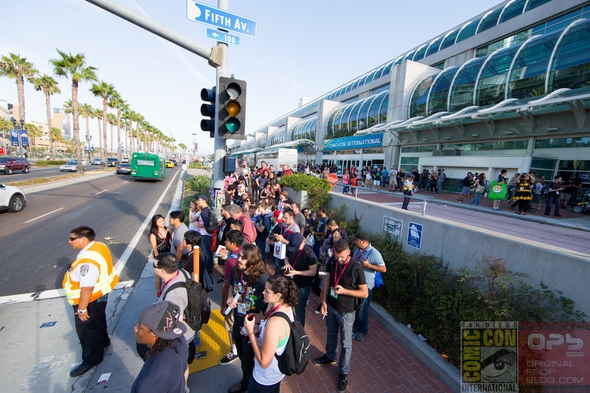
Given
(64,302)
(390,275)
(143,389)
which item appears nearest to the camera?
(143,389)

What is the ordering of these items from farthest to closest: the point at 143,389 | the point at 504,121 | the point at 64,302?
the point at 504,121, the point at 64,302, the point at 143,389

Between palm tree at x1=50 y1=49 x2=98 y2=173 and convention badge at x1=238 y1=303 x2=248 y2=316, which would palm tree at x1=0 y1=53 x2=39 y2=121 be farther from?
convention badge at x1=238 y1=303 x2=248 y2=316

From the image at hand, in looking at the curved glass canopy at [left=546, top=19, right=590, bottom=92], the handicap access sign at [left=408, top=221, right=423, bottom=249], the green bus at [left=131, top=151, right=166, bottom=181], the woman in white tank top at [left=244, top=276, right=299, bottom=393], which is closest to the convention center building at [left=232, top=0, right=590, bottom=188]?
the curved glass canopy at [left=546, top=19, right=590, bottom=92]

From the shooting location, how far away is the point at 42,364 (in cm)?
328

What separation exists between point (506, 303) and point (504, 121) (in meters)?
17.4

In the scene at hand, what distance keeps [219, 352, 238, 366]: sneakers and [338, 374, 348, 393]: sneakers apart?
151 centimetres

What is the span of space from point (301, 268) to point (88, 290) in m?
2.82

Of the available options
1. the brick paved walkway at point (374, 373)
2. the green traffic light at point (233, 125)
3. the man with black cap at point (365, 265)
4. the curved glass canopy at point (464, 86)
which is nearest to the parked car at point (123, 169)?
the green traffic light at point (233, 125)

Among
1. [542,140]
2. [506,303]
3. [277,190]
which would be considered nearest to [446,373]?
[506,303]

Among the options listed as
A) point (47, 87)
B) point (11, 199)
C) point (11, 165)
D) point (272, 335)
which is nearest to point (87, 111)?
point (47, 87)

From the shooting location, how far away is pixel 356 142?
26891mm

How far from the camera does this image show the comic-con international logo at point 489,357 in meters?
3.11

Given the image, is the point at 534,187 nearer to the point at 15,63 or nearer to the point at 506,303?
the point at 506,303

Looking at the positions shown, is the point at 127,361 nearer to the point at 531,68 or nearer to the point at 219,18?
the point at 219,18
